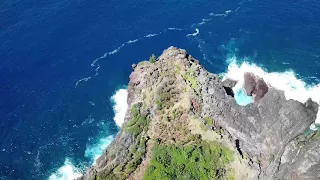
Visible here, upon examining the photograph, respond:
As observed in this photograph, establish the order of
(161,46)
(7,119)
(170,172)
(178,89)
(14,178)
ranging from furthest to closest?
(161,46)
(7,119)
(14,178)
(178,89)
(170,172)

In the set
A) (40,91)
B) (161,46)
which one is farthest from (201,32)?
(40,91)

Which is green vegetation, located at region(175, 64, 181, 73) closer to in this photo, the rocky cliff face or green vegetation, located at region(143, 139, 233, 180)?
the rocky cliff face

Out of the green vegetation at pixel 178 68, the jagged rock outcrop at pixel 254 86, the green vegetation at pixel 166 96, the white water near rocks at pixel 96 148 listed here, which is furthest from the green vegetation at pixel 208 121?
the white water near rocks at pixel 96 148

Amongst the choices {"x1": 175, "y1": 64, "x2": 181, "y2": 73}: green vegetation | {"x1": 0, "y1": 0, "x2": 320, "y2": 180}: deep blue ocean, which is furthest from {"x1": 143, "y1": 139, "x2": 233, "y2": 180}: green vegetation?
{"x1": 0, "y1": 0, "x2": 320, "y2": 180}: deep blue ocean

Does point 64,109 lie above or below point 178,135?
below

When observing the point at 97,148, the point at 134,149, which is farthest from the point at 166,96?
the point at 97,148

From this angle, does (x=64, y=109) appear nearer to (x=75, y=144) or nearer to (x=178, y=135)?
(x=75, y=144)
